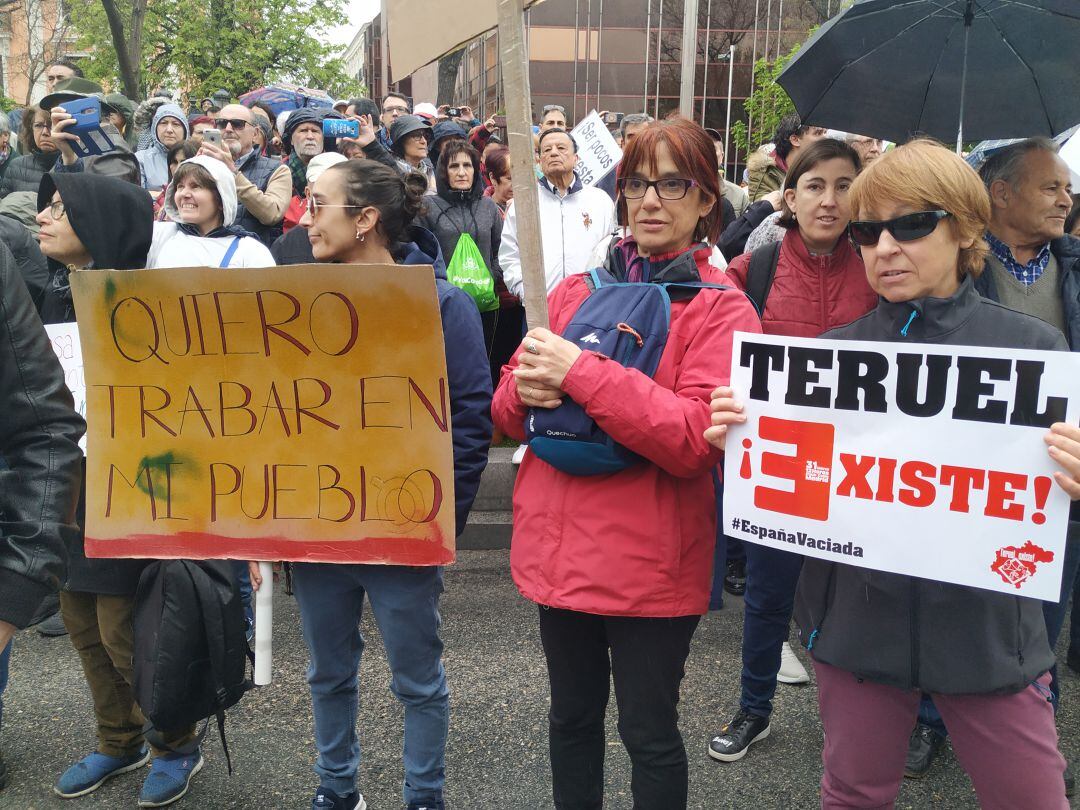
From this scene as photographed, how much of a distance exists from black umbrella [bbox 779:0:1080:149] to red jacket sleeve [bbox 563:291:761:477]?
1363mm

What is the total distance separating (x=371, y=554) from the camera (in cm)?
254

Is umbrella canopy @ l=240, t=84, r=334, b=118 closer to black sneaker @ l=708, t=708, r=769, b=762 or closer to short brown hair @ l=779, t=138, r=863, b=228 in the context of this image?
short brown hair @ l=779, t=138, r=863, b=228

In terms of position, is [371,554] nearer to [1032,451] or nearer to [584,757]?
→ [584,757]

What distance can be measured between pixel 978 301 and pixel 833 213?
3.10ft

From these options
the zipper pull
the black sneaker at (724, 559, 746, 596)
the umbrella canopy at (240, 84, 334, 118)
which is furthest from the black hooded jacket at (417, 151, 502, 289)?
the umbrella canopy at (240, 84, 334, 118)

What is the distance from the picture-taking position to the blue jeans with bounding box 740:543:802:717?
3.02 m

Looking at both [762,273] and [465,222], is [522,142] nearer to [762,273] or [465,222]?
[762,273]

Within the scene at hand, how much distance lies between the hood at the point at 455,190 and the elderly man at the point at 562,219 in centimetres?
36

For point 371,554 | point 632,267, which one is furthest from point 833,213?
point 371,554

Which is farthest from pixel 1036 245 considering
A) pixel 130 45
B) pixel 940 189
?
pixel 130 45

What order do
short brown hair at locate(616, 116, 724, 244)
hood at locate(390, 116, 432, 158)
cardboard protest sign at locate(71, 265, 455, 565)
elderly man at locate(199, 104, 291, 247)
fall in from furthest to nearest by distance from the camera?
hood at locate(390, 116, 432, 158)
elderly man at locate(199, 104, 291, 247)
cardboard protest sign at locate(71, 265, 455, 565)
short brown hair at locate(616, 116, 724, 244)

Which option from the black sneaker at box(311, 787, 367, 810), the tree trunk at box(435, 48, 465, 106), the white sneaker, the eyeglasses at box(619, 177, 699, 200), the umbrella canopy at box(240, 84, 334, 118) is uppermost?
the tree trunk at box(435, 48, 465, 106)

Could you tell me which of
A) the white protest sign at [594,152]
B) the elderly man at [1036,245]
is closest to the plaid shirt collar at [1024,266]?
the elderly man at [1036,245]

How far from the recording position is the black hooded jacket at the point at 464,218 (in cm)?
578
